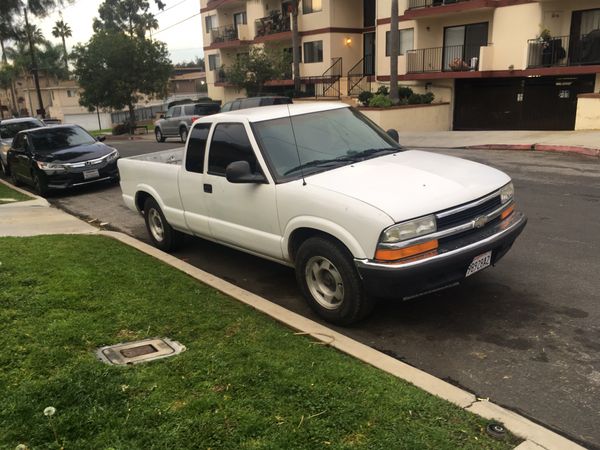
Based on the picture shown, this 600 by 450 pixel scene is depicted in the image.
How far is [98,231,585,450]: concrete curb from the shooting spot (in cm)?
294

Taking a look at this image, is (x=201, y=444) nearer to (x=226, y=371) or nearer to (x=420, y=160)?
(x=226, y=371)

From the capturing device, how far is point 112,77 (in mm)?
40125

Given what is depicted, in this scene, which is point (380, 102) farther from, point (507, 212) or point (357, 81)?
point (507, 212)

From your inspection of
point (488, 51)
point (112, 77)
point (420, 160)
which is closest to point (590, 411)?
point (420, 160)

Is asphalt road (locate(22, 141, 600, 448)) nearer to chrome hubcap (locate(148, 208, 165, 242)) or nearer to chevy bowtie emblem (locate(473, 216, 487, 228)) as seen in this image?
chrome hubcap (locate(148, 208, 165, 242))

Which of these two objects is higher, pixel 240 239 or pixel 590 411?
pixel 240 239

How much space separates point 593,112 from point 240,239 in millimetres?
15995

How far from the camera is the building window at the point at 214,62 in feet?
145

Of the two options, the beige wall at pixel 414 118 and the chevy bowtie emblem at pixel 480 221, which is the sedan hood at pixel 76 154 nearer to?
the chevy bowtie emblem at pixel 480 221

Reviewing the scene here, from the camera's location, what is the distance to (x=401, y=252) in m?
4.04

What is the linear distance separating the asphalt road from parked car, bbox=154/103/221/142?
19.3 m

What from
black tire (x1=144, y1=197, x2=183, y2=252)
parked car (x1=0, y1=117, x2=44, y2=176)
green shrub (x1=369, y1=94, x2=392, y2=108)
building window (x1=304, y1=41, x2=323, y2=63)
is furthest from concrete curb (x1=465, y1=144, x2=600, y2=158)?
building window (x1=304, y1=41, x2=323, y2=63)

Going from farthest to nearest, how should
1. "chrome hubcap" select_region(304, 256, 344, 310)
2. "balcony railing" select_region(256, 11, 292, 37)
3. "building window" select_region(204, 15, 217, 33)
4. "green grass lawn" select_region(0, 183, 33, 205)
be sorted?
"building window" select_region(204, 15, 217, 33)
"balcony railing" select_region(256, 11, 292, 37)
"green grass lawn" select_region(0, 183, 33, 205)
"chrome hubcap" select_region(304, 256, 344, 310)

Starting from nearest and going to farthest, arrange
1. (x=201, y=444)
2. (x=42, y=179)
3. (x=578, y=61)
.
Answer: (x=201, y=444) < (x=42, y=179) < (x=578, y=61)
